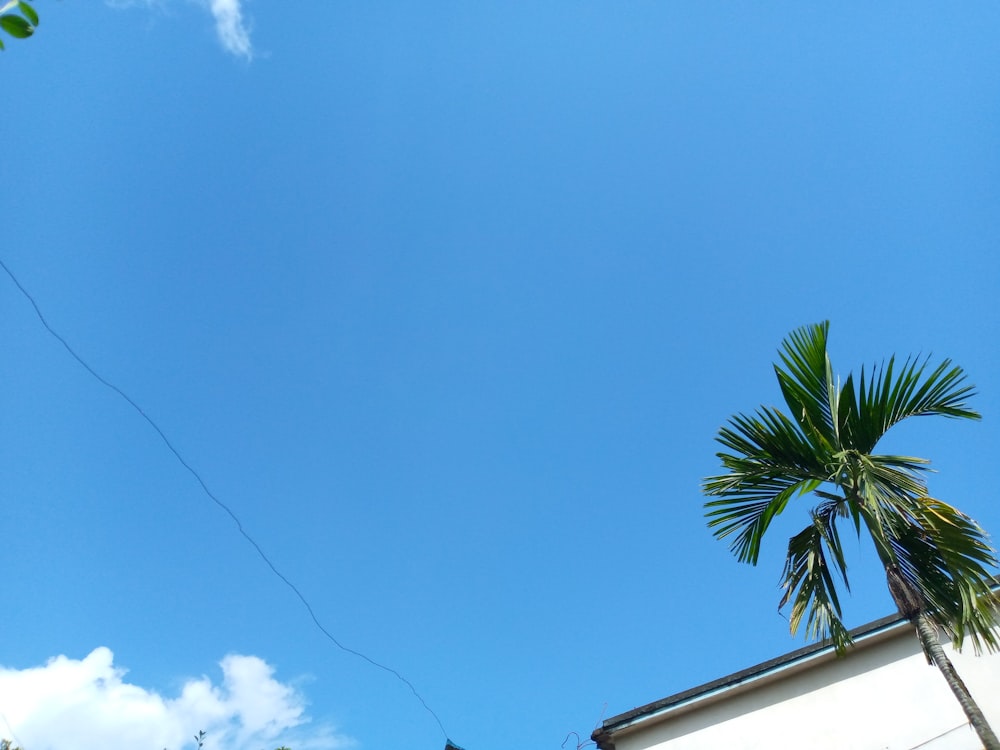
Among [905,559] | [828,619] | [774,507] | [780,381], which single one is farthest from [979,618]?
[780,381]

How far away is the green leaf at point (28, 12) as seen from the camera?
1483mm

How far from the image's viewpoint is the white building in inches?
313

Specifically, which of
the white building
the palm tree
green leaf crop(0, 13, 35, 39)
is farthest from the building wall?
green leaf crop(0, 13, 35, 39)

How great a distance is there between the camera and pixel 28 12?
151cm

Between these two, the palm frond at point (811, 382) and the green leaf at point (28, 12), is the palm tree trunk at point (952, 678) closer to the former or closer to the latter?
the palm frond at point (811, 382)

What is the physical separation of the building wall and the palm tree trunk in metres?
3.82

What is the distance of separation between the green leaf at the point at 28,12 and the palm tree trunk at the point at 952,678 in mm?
6629

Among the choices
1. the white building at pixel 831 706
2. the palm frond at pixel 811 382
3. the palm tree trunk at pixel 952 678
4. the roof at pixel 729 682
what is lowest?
Answer: the palm tree trunk at pixel 952 678

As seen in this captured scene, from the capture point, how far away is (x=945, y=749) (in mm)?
7641

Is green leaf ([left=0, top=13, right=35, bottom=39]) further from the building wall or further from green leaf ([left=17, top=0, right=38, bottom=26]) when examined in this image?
the building wall

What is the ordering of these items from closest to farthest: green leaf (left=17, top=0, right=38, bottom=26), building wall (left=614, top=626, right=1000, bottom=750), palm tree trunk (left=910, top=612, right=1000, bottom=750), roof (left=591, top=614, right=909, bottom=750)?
green leaf (left=17, top=0, right=38, bottom=26), palm tree trunk (left=910, top=612, right=1000, bottom=750), building wall (left=614, top=626, right=1000, bottom=750), roof (left=591, top=614, right=909, bottom=750)

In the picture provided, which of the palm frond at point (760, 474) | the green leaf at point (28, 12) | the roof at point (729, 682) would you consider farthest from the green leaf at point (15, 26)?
the roof at point (729, 682)

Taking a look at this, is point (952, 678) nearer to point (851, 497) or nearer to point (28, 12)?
point (851, 497)

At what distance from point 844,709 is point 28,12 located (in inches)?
427
